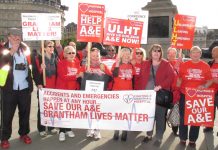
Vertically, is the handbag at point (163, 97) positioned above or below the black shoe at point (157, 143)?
above

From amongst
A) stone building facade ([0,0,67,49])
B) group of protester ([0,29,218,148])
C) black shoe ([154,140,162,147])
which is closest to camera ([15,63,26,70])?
group of protester ([0,29,218,148])

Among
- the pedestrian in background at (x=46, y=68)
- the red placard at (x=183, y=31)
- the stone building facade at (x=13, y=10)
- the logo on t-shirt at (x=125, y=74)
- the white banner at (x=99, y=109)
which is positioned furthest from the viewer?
the stone building facade at (x=13, y=10)

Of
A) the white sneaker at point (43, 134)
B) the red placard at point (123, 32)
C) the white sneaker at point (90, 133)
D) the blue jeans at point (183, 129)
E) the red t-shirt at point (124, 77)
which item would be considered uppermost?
the red placard at point (123, 32)

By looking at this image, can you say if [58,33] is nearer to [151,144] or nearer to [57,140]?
[57,140]

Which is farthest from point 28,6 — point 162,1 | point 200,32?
point 162,1

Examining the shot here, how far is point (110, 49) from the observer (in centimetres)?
980

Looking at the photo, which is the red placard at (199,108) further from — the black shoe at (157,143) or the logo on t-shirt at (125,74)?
the logo on t-shirt at (125,74)

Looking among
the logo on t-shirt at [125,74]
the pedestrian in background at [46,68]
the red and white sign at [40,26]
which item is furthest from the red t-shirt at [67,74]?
the logo on t-shirt at [125,74]

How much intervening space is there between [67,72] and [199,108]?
2.69 meters

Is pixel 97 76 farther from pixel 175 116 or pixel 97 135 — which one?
pixel 175 116

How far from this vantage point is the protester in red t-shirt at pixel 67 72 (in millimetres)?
6461

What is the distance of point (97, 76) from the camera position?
6406 mm

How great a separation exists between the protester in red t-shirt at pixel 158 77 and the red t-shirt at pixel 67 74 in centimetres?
134

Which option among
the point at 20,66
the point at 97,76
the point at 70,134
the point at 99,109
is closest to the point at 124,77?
the point at 97,76
